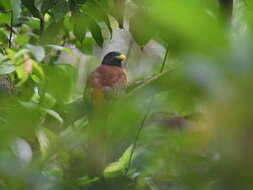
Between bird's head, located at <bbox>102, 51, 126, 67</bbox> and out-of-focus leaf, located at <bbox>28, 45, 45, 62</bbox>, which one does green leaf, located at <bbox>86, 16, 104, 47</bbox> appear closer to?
out-of-focus leaf, located at <bbox>28, 45, 45, 62</bbox>

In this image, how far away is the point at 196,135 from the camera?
1.72 feet

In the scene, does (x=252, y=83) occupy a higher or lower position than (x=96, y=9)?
higher

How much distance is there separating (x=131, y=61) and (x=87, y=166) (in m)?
3.67

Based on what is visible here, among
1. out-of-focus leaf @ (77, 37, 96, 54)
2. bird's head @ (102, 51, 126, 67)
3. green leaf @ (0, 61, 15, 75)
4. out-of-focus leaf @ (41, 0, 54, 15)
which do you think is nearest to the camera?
green leaf @ (0, 61, 15, 75)

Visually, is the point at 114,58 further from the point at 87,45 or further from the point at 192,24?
the point at 192,24

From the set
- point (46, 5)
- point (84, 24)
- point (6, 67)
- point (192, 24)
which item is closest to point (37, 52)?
point (6, 67)

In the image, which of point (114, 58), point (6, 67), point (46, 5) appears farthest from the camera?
point (114, 58)

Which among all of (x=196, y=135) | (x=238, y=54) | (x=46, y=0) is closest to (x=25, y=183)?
(x=196, y=135)

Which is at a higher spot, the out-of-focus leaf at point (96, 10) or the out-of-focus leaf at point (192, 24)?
the out-of-focus leaf at point (192, 24)

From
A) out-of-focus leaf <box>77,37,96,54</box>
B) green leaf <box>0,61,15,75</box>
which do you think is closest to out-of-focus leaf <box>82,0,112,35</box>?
green leaf <box>0,61,15,75</box>

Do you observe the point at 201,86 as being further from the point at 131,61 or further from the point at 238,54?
the point at 131,61

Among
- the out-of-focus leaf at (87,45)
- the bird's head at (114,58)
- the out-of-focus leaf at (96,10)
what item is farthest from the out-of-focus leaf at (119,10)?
the bird's head at (114,58)

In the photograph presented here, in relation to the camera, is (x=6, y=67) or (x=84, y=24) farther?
(x=84, y=24)

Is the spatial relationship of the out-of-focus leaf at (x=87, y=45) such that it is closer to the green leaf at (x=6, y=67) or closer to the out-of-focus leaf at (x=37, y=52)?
the green leaf at (x=6, y=67)
